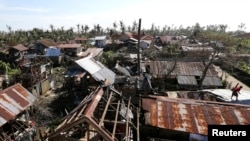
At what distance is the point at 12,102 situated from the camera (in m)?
15.5

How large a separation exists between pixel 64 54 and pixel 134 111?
3170 cm

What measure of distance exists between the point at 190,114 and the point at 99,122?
6.56 meters

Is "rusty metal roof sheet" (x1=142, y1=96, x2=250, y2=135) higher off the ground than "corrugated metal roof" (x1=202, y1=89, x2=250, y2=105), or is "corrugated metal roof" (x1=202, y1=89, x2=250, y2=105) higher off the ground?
"rusty metal roof sheet" (x1=142, y1=96, x2=250, y2=135)

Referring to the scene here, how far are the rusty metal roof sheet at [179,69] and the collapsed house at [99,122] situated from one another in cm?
1571

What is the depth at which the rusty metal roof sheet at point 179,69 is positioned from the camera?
98.3 feet

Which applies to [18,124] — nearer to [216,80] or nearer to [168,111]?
[168,111]

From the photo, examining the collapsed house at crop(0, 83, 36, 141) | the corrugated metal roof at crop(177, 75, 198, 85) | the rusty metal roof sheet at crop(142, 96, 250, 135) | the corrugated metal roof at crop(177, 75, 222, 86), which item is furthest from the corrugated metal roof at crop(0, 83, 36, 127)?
the corrugated metal roof at crop(177, 75, 222, 86)

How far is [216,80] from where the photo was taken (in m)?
28.4

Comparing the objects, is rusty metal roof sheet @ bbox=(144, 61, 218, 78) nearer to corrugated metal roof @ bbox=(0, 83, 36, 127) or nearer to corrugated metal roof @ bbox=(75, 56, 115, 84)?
corrugated metal roof @ bbox=(75, 56, 115, 84)

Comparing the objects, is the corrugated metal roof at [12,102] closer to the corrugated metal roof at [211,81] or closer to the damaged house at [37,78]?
the damaged house at [37,78]

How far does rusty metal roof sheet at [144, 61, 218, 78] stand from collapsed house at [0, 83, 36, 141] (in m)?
17.3

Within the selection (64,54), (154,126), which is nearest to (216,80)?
(154,126)

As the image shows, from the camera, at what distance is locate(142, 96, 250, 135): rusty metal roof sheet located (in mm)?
13035

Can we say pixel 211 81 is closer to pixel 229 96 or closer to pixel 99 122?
pixel 229 96
